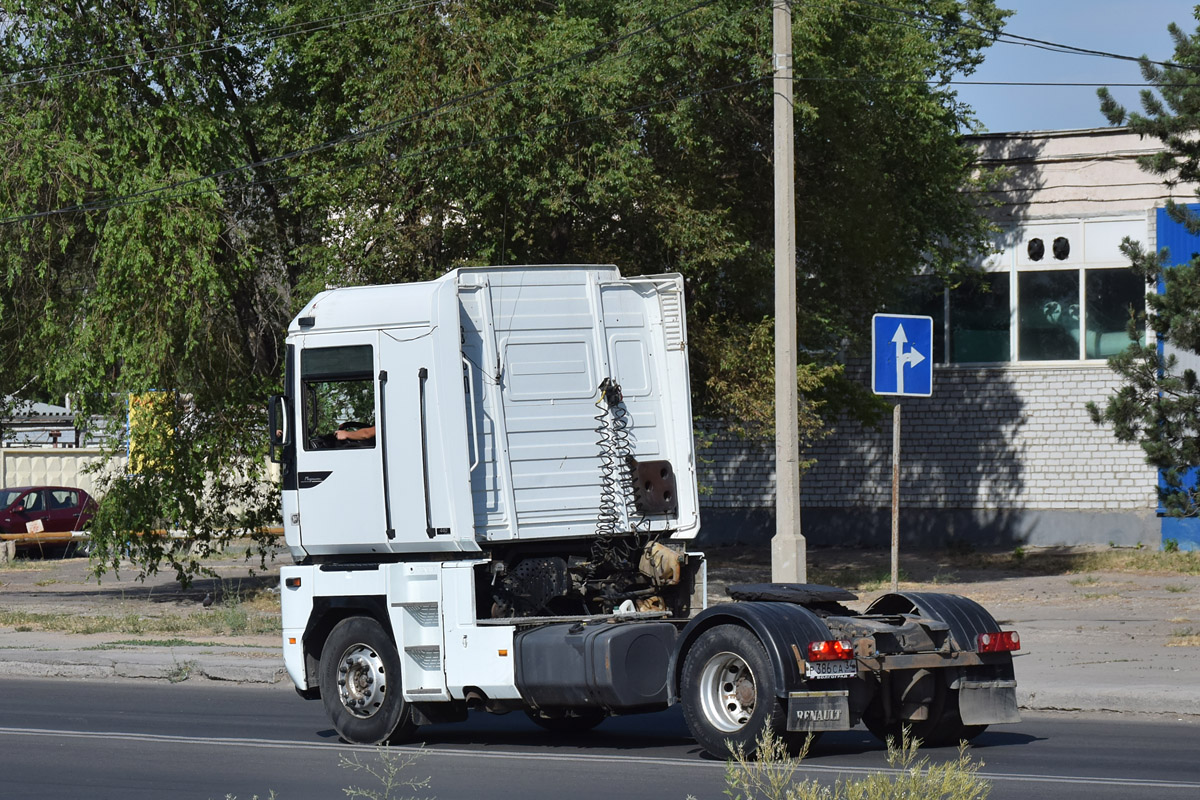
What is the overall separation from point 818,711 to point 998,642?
1.44 meters

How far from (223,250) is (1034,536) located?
16.3m

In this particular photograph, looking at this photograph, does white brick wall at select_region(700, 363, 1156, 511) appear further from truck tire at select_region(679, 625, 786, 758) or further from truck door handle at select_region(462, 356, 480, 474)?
truck tire at select_region(679, 625, 786, 758)

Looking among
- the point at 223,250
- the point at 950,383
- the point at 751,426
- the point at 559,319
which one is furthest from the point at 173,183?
the point at 950,383

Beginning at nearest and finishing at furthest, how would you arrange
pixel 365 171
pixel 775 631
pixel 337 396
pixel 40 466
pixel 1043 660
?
pixel 775 631
pixel 337 396
pixel 1043 660
pixel 365 171
pixel 40 466

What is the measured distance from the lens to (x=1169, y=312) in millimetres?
17859

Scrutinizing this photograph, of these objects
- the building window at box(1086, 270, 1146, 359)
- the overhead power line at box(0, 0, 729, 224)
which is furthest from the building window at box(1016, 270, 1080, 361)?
the overhead power line at box(0, 0, 729, 224)

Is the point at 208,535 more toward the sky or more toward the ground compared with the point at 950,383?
more toward the ground

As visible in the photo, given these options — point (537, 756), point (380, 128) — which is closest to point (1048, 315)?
point (380, 128)

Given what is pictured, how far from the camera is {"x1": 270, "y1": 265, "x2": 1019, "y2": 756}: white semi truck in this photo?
10031 millimetres

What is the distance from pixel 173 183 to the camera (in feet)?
68.9

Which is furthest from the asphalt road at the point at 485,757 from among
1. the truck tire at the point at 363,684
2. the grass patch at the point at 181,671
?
the grass patch at the point at 181,671

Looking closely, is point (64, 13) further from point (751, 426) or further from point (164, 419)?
point (751, 426)

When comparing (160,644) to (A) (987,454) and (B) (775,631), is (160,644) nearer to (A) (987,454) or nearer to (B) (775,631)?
(B) (775,631)

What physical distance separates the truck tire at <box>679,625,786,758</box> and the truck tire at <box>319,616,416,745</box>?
89.8 inches
